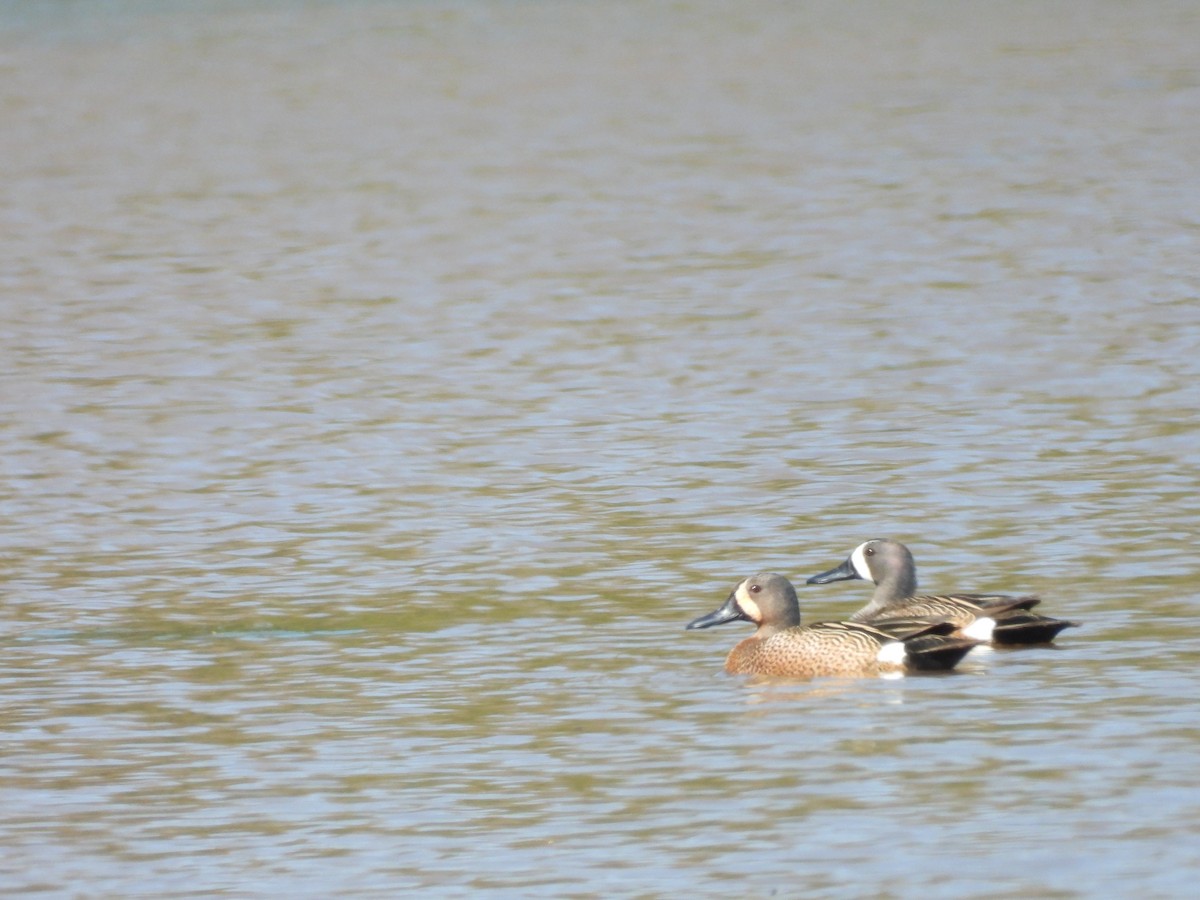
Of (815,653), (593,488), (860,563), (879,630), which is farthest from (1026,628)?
(593,488)

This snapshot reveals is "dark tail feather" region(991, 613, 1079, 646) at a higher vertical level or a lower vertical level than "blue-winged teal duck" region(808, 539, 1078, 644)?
lower

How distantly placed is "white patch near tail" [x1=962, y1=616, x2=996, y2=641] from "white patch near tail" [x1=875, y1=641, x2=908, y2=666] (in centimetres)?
39

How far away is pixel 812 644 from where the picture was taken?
1072 centimetres

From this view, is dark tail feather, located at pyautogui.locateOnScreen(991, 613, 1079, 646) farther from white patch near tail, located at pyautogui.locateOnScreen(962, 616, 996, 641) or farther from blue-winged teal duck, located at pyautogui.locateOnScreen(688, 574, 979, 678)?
blue-winged teal duck, located at pyautogui.locateOnScreen(688, 574, 979, 678)

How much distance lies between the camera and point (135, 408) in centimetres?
1852

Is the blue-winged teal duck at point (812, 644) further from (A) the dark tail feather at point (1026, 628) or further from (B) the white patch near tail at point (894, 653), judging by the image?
(A) the dark tail feather at point (1026, 628)

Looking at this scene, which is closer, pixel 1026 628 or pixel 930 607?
pixel 1026 628

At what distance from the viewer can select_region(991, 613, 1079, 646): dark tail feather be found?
10.7 metres

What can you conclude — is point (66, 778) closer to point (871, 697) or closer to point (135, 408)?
point (871, 697)

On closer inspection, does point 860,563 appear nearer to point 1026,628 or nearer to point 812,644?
point 812,644

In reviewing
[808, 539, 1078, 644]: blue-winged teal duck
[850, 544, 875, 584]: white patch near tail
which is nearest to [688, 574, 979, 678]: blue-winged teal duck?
[808, 539, 1078, 644]: blue-winged teal duck

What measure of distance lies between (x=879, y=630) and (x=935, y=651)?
29 cm

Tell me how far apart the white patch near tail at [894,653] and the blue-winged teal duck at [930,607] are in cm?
18

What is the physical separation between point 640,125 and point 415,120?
390 cm
